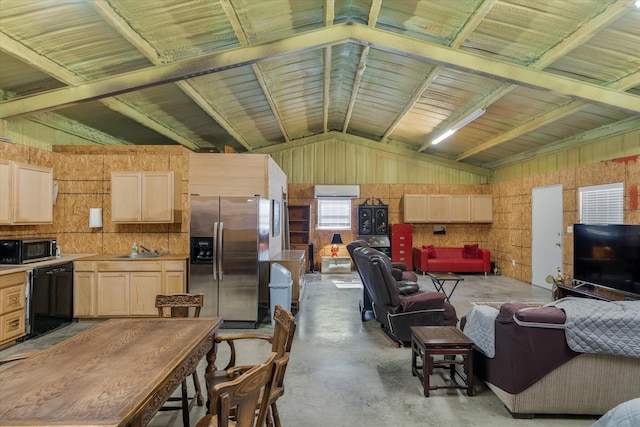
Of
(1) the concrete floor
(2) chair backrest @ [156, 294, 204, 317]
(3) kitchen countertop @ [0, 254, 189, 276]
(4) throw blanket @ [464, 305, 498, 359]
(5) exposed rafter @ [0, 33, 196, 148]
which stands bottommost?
(1) the concrete floor

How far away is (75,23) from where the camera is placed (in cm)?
336

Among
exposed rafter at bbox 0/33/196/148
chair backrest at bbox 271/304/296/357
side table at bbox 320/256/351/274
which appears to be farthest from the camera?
side table at bbox 320/256/351/274

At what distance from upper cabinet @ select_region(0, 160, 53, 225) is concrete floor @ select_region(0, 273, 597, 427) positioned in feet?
4.93

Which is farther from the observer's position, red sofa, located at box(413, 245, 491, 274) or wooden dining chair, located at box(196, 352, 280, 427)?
red sofa, located at box(413, 245, 491, 274)

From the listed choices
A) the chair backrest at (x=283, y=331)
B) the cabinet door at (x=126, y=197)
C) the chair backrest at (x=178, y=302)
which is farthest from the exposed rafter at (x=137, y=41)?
the chair backrest at (x=283, y=331)


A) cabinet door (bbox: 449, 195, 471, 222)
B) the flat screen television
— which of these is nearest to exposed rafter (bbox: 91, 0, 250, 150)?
the flat screen television

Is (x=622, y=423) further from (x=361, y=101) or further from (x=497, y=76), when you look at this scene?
(x=361, y=101)

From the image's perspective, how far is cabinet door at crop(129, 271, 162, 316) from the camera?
15.7 feet

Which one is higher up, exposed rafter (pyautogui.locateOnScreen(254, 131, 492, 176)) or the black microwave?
exposed rafter (pyautogui.locateOnScreen(254, 131, 492, 176))

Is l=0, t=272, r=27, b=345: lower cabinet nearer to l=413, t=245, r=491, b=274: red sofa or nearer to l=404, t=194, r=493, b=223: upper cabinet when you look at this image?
l=413, t=245, r=491, b=274: red sofa

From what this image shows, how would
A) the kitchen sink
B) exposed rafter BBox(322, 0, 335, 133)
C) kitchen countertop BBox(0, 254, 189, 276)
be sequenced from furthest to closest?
the kitchen sink → exposed rafter BBox(322, 0, 335, 133) → kitchen countertop BBox(0, 254, 189, 276)

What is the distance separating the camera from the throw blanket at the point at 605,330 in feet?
7.70

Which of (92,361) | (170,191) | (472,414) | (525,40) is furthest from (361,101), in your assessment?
(92,361)

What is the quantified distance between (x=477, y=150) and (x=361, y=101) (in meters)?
3.18
